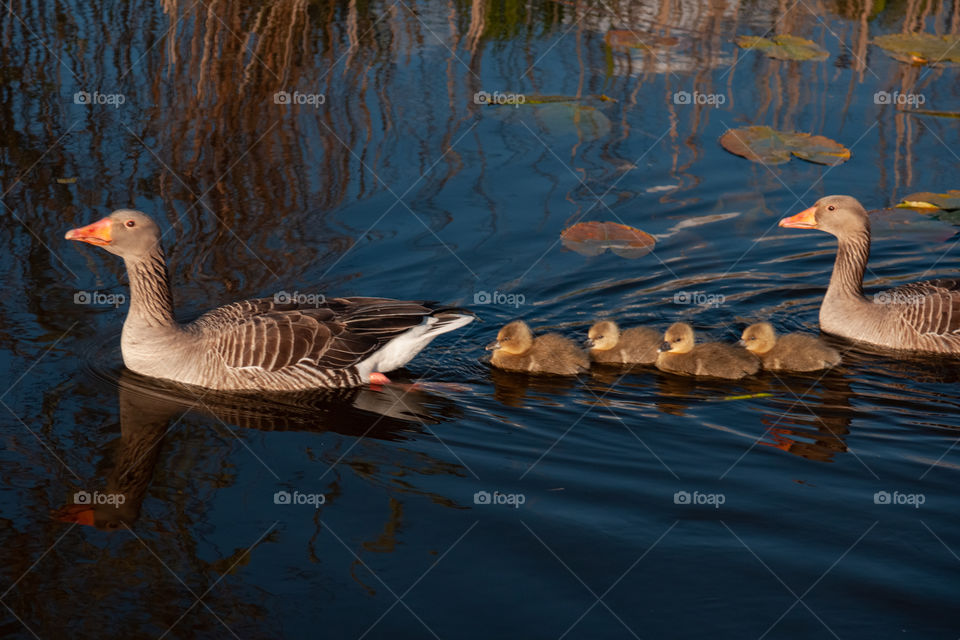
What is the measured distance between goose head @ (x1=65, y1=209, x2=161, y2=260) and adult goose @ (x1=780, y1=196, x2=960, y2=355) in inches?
218

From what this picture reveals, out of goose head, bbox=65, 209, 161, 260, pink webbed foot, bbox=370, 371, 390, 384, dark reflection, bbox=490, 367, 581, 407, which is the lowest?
pink webbed foot, bbox=370, 371, 390, 384

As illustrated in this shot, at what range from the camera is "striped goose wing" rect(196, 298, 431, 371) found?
326 inches

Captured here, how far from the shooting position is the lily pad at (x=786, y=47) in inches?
606

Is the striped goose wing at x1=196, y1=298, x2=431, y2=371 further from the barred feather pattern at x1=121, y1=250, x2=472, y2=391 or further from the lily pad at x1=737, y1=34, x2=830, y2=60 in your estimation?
the lily pad at x1=737, y1=34, x2=830, y2=60

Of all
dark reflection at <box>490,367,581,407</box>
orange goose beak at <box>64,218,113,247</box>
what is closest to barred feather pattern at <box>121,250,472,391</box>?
orange goose beak at <box>64,218,113,247</box>

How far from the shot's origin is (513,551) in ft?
20.2

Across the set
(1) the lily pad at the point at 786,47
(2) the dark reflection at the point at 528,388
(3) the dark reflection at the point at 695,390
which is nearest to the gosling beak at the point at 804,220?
(3) the dark reflection at the point at 695,390

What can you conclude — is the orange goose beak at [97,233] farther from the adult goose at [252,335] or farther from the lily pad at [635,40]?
the lily pad at [635,40]

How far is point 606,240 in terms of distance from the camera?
35.1 feet

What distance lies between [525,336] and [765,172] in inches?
199

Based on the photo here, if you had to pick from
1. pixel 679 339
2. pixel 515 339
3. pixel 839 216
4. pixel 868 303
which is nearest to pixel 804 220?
pixel 839 216

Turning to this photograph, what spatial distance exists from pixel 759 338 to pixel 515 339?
197cm

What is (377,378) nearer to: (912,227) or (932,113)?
(912,227)

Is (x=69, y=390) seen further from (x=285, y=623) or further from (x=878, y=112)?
(x=878, y=112)
